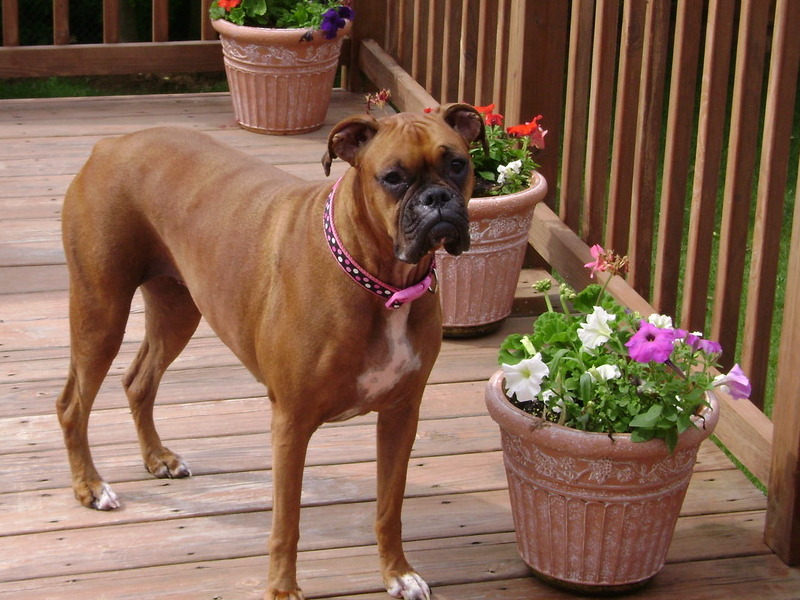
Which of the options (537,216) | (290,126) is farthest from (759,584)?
(290,126)

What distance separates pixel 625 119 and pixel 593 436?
1.76 meters

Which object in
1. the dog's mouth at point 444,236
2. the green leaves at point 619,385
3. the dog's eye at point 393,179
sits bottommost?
the green leaves at point 619,385

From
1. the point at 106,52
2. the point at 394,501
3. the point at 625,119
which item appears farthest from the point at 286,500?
the point at 106,52

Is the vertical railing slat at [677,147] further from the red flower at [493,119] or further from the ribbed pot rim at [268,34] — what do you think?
the ribbed pot rim at [268,34]

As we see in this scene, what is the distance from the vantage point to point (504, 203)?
4246mm

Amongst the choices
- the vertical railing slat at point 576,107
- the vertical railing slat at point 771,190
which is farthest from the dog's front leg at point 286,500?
the vertical railing slat at point 576,107

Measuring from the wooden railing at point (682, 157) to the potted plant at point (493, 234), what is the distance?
25 centimetres

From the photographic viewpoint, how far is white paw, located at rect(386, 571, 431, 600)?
3039 millimetres

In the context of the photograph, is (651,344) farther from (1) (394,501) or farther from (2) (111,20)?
(2) (111,20)

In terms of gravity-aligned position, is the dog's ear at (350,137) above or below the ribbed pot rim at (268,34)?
above

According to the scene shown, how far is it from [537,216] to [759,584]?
82.3 inches

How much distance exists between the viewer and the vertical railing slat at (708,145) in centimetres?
369

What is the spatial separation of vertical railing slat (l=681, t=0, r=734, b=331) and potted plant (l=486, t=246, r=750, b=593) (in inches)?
34.2

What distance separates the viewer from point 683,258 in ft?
20.9
